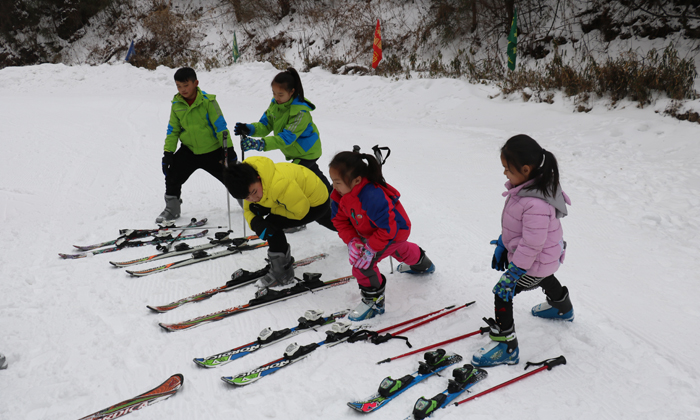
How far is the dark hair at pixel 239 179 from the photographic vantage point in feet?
11.0

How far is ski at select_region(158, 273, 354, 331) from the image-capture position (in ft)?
10.9

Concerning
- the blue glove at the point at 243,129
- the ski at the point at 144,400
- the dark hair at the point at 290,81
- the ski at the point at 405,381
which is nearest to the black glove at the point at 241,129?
the blue glove at the point at 243,129

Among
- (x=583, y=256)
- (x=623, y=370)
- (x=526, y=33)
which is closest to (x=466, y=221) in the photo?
(x=583, y=256)

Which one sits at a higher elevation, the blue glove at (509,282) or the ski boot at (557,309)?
the blue glove at (509,282)

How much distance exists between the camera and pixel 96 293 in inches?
149

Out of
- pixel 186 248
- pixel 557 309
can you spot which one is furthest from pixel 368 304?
pixel 186 248

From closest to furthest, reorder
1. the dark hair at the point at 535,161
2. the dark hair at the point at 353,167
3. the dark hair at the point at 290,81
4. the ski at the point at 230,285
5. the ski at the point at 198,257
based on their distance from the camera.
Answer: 1. the dark hair at the point at 535,161
2. the dark hair at the point at 353,167
3. the ski at the point at 230,285
4. the ski at the point at 198,257
5. the dark hair at the point at 290,81

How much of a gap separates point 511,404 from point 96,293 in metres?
3.38

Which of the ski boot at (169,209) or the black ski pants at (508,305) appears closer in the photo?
the black ski pants at (508,305)

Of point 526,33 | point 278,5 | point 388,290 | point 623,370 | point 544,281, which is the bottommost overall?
point 623,370

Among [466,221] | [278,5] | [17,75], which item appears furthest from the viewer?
[278,5]

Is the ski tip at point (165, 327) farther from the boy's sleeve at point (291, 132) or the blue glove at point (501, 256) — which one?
the blue glove at point (501, 256)

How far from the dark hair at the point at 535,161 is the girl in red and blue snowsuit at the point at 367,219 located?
943mm

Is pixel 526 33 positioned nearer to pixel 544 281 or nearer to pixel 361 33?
pixel 361 33
